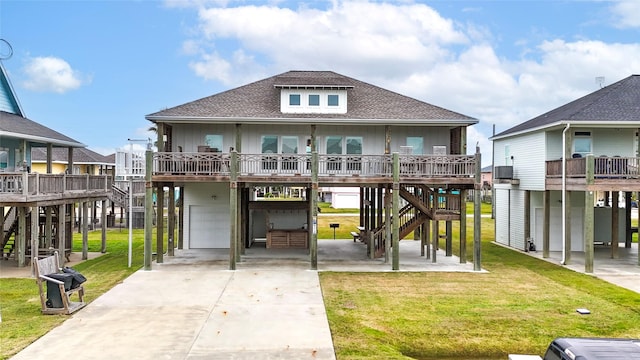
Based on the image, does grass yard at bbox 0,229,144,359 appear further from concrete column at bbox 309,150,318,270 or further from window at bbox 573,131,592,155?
Result: window at bbox 573,131,592,155

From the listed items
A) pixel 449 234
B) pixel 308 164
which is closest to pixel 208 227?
pixel 308 164

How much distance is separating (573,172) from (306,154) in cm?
1105

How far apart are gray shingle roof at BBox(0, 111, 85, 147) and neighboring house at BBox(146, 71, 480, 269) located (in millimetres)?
5098

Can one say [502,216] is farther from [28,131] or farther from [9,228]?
[9,228]

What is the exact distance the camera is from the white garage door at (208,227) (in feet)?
80.7

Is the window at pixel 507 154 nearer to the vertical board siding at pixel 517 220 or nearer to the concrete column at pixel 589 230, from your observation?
the vertical board siding at pixel 517 220

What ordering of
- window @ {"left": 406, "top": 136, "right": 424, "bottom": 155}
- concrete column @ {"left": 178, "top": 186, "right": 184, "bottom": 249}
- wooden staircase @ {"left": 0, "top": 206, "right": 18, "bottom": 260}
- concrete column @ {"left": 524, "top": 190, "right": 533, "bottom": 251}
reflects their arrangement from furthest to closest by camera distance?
1. concrete column @ {"left": 524, "top": 190, "right": 533, "bottom": 251}
2. concrete column @ {"left": 178, "top": 186, "right": 184, "bottom": 249}
3. window @ {"left": 406, "top": 136, "right": 424, "bottom": 155}
4. wooden staircase @ {"left": 0, "top": 206, "right": 18, "bottom": 260}

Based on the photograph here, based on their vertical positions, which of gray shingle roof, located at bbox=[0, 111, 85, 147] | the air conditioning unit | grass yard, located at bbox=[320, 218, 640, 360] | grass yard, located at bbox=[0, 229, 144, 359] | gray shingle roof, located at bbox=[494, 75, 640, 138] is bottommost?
grass yard, located at bbox=[320, 218, 640, 360]

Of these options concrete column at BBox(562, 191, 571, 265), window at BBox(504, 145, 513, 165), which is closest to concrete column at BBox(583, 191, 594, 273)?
concrete column at BBox(562, 191, 571, 265)

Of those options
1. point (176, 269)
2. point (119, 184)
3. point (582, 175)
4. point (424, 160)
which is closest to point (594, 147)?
point (582, 175)

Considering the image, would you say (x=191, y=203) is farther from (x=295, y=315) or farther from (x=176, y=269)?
(x=295, y=315)

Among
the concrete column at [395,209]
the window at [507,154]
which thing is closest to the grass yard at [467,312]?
the concrete column at [395,209]

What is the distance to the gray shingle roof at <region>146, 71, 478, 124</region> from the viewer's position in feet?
66.3

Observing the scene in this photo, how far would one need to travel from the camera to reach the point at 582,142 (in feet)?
74.1
